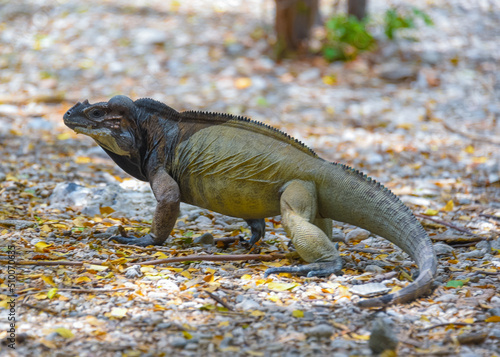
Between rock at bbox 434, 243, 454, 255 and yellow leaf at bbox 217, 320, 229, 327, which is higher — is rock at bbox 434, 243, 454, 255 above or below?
below

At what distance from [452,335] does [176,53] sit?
1386cm

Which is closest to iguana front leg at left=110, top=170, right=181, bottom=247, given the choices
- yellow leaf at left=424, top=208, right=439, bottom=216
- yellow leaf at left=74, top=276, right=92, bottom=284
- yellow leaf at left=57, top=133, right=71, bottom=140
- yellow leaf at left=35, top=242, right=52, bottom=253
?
yellow leaf at left=35, top=242, right=52, bottom=253

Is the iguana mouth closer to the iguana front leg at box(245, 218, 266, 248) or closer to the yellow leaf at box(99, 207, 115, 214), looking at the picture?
the yellow leaf at box(99, 207, 115, 214)

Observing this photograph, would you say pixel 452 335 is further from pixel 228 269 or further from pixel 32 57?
pixel 32 57

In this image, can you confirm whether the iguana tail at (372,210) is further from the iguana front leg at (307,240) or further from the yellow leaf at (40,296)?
the yellow leaf at (40,296)

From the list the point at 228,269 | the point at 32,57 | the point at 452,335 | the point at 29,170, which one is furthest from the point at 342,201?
the point at 32,57

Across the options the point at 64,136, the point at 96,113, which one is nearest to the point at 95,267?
the point at 96,113

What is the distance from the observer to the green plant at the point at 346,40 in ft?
52.7

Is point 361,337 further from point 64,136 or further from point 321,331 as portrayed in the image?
point 64,136

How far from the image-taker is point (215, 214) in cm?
793

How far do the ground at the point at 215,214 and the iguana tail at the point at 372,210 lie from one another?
31 cm

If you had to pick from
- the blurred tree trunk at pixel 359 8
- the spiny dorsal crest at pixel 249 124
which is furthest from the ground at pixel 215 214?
the blurred tree trunk at pixel 359 8

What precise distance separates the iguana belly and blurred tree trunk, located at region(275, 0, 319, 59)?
423 inches

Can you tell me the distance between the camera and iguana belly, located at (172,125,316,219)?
18.7 ft
